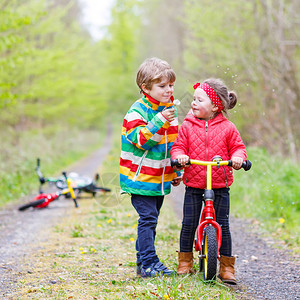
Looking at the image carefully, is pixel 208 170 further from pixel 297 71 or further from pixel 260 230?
pixel 297 71

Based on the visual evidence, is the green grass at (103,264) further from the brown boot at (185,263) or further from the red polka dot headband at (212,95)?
the red polka dot headband at (212,95)

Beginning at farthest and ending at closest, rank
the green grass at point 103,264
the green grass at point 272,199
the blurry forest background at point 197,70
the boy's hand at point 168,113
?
the blurry forest background at point 197,70 → the green grass at point 272,199 → the boy's hand at point 168,113 → the green grass at point 103,264

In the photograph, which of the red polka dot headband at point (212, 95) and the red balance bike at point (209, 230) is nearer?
the red balance bike at point (209, 230)

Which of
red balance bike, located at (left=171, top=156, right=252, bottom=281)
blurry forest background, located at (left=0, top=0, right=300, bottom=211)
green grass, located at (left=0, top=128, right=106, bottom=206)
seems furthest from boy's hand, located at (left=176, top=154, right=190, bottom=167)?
green grass, located at (left=0, top=128, right=106, bottom=206)

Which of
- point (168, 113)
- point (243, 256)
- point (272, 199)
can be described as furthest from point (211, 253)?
point (272, 199)

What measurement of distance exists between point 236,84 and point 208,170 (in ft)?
4.22

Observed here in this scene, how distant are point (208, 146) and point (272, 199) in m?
3.69

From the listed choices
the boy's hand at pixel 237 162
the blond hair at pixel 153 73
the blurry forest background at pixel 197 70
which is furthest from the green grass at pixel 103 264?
the blurry forest background at pixel 197 70

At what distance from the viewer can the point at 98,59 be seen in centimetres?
3931

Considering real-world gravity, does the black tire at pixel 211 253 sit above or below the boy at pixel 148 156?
below

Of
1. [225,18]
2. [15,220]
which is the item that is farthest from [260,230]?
[225,18]

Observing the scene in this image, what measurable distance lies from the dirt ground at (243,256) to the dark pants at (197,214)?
1.47 feet

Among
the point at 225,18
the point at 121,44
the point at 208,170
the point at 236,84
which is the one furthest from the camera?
the point at 121,44

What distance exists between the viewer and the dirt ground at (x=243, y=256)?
3.77 meters
